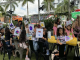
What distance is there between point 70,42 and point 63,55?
31.4 inches

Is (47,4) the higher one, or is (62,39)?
(47,4)

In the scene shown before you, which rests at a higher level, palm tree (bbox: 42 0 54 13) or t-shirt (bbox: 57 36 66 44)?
palm tree (bbox: 42 0 54 13)

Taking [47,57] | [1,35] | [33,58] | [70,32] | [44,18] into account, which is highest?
[44,18]

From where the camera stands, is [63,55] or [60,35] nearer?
[63,55]

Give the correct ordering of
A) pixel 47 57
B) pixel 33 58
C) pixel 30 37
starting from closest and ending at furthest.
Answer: pixel 47 57 → pixel 30 37 → pixel 33 58

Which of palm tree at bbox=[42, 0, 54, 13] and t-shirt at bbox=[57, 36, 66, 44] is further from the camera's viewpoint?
palm tree at bbox=[42, 0, 54, 13]

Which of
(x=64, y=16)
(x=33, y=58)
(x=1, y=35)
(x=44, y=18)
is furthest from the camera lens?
(x=44, y=18)

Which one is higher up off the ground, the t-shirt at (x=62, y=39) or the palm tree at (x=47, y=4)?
the palm tree at (x=47, y=4)

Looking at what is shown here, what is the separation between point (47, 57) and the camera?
129 inches

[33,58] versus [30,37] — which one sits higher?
[30,37]

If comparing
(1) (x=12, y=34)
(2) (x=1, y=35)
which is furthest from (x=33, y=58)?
(2) (x=1, y=35)

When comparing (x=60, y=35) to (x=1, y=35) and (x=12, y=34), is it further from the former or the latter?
(x=1, y=35)

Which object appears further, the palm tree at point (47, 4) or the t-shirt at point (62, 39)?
the palm tree at point (47, 4)

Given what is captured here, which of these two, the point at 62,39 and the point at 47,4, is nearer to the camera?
the point at 62,39
